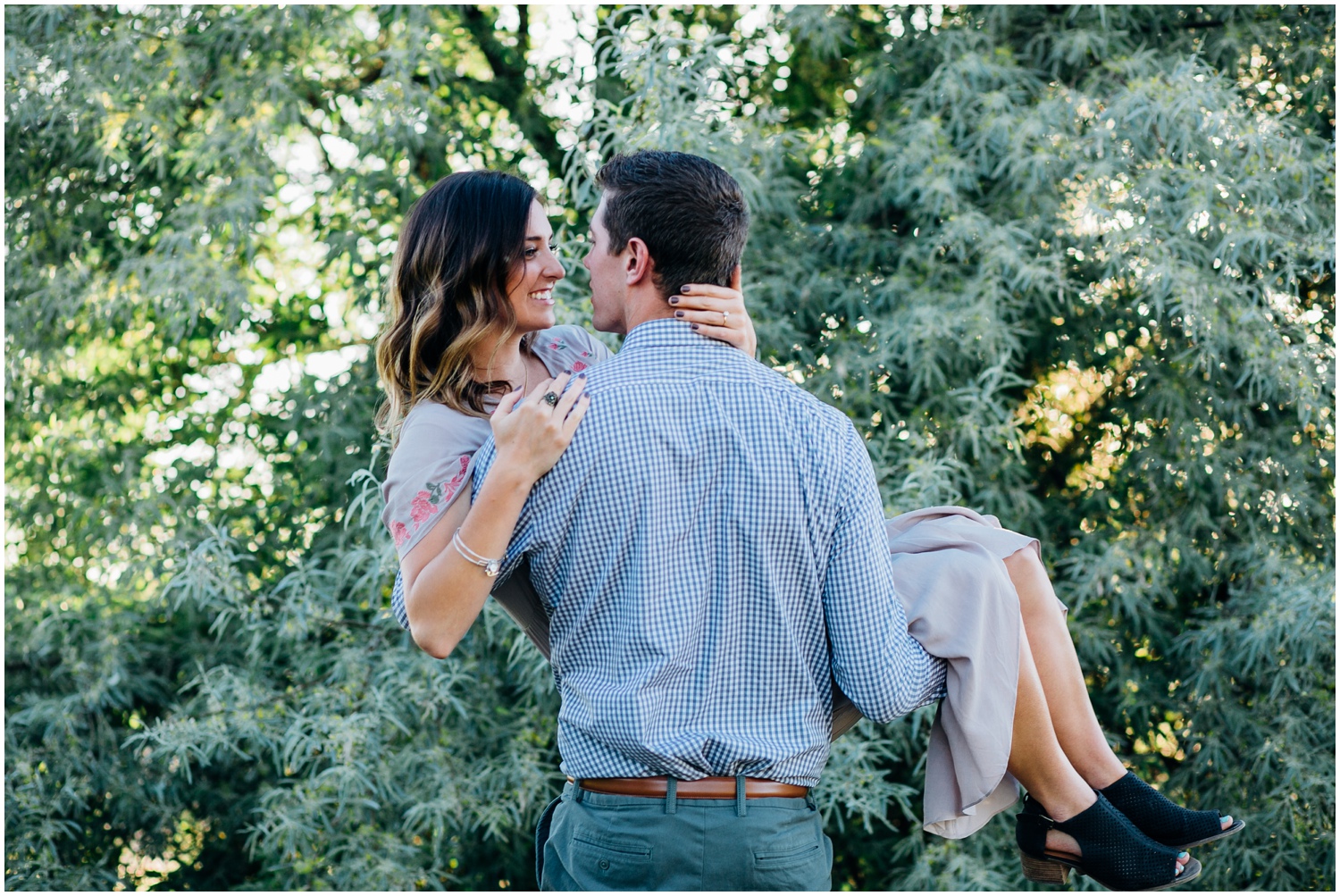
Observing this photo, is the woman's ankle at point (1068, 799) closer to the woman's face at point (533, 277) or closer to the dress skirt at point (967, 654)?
the dress skirt at point (967, 654)

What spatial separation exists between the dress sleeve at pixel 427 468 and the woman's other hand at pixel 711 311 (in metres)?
0.34

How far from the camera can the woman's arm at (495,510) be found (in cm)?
145

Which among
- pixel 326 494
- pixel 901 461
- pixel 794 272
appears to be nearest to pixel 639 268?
pixel 901 461

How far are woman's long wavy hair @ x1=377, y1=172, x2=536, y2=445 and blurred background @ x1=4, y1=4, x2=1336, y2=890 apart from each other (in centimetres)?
177

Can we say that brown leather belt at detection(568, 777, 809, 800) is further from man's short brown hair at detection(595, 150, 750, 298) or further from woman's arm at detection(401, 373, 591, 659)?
man's short brown hair at detection(595, 150, 750, 298)

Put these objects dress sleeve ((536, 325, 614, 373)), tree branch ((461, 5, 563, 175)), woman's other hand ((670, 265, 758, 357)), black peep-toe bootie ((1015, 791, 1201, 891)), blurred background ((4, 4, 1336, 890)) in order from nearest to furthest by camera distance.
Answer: woman's other hand ((670, 265, 758, 357))
black peep-toe bootie ((1015, 791, 1201, 891))
dress sleeve ((536, 325, 614, 373))
blurred background ((4, 4, 1336, 890))
tree branch ((461, 5, 563, 175))

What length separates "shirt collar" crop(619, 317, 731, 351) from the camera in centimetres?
155

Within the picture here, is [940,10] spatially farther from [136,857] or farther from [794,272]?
[136,857]

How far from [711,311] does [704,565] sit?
332 mm

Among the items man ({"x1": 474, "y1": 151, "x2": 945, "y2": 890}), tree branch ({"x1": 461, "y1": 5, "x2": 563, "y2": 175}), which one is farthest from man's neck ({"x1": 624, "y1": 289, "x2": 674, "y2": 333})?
tree branch ({"x1": 461, "y1": 5, "x2": 563, "y2": 175})

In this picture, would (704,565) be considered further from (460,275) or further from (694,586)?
(460,275)

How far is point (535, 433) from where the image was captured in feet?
4.76

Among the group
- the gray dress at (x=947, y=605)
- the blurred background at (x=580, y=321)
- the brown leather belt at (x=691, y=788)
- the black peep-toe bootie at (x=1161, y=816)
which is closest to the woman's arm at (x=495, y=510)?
the gray dress at (x=947, y=605)

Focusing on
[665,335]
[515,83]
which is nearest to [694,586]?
[665,335]
